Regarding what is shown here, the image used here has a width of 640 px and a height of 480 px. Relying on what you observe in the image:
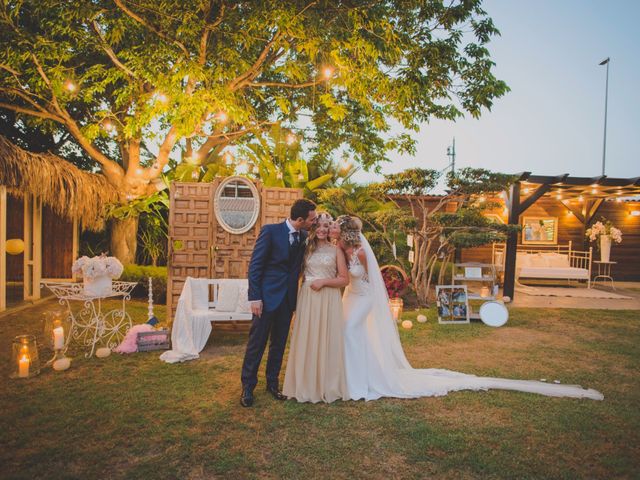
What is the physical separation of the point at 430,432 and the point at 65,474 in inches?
97.7

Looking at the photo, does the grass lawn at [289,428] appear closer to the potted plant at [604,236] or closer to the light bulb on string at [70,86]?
the light bulb on string at [70,86]

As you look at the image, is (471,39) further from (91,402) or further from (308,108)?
(91,402)

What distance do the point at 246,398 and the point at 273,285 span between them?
1021 millimetres

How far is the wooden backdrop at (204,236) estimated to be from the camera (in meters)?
6.88

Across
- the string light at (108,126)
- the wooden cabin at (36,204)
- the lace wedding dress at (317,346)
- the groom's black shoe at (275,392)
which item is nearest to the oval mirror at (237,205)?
the lace wedding dress at (317,346)

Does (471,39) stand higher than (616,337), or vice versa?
(471,39)

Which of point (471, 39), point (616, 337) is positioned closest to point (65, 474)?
point (616, 337)

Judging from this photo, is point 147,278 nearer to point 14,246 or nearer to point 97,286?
point 14,246

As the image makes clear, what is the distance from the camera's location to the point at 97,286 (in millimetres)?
5141

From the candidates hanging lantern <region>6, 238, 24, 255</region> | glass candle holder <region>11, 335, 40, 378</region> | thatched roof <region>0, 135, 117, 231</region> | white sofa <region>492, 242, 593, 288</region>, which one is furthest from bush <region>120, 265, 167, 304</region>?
white sofa <region>492, 242, 593, 288</region>

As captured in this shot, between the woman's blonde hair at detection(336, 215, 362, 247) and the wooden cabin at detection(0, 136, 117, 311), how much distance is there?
21.3 ft

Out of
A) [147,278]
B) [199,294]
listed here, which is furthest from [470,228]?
[147,278]

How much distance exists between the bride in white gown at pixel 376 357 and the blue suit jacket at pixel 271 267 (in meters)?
0.65

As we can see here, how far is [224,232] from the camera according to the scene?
→ 7.04 meters
